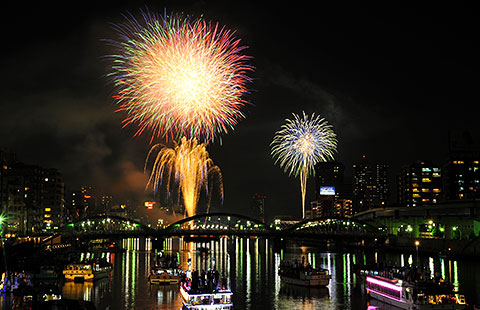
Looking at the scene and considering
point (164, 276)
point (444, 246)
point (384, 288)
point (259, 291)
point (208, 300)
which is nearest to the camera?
point (208, 300)

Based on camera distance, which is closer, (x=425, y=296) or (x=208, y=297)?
(x=425, y=296)

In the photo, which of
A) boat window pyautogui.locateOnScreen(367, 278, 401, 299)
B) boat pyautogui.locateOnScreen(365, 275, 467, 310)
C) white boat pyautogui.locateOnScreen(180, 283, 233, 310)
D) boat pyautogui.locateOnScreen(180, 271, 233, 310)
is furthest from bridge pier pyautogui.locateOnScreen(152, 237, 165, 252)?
boat pyautogui.locateOnScreen(365, 275, 467, 310)

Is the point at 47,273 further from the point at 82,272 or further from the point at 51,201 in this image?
the point at 51,201

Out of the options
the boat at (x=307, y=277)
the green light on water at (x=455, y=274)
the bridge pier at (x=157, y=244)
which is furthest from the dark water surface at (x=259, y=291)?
the bridge pier at (x=157, y=244)

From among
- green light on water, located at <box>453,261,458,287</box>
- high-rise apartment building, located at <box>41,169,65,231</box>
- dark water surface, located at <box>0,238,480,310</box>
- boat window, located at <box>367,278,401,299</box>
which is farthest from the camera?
high-rise apartment building, located at <box>41,169,65,231</box>

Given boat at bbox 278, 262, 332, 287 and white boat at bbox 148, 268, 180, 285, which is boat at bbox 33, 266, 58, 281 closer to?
white boat at bbox 148, 268, 180, 285

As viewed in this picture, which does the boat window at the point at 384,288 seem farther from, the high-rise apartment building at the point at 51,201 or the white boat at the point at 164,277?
the high-rise apartment building at the point at 51,201

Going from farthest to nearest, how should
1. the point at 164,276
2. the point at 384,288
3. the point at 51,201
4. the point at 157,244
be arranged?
the point at 51,201 < the point at 157,244 < the point at 164,276 < the point at 384,288

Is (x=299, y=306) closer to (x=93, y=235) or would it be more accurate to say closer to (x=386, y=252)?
(x=386, y=252)

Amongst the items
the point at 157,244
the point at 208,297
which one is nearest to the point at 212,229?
the point at 157,244

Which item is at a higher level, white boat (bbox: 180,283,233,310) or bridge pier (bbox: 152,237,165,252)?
bridge pier (bbox: 152,237,165,252)

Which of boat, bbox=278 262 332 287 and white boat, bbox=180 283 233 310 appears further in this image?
boat, bbox=278 262 332 287

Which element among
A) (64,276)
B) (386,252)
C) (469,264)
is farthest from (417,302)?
(386,252)

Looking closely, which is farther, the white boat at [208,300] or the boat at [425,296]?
the white boat at [208,300]
